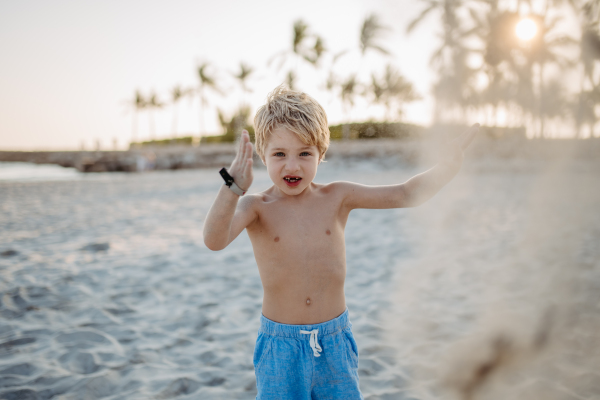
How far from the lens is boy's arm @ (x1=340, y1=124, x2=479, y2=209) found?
1.56 m

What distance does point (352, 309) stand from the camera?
140 inches

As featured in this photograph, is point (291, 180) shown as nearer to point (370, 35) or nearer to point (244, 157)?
point (244, 157)

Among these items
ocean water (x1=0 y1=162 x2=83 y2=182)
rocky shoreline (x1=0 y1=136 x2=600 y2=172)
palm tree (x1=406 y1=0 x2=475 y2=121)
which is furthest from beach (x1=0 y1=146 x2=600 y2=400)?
ocean water (x1=0 y1=162 x2=83 y2=182)

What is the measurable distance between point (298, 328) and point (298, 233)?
0.35 metres

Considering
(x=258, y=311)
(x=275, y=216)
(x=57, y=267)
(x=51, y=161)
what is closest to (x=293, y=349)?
(x=275, y=216)

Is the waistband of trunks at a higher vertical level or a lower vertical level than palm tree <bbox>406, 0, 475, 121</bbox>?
lower

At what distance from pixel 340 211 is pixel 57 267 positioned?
447 cm

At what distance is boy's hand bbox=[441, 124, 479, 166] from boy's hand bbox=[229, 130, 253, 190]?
784mm

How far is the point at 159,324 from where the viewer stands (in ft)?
10.7

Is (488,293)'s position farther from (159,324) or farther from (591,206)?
(591,206)

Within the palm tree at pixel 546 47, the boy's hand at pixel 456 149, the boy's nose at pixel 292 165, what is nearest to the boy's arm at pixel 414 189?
the boy's hand at pixel 456 149

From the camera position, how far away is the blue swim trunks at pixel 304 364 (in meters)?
1.40

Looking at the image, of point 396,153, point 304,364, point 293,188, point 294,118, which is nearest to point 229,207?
point 293,188

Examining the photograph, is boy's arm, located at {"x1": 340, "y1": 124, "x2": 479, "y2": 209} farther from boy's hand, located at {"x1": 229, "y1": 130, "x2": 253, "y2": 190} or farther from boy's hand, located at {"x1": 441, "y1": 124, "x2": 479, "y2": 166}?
boy's hand, located at {"x1": 229, "y1": 130, "x2": 253, "y2": 190}
